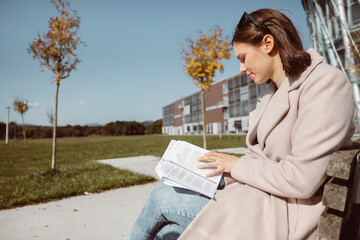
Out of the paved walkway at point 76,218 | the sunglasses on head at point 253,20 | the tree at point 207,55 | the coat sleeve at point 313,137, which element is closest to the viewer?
the coat sleeve at point 313,137

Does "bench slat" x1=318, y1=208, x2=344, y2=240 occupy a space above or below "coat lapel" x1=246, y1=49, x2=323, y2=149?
below

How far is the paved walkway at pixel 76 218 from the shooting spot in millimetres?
2781

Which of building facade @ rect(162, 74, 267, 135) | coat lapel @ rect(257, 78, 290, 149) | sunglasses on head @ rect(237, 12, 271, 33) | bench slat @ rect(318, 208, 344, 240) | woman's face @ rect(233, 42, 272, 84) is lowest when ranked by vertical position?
bench slat @ rect(318, 208, 344, 240)

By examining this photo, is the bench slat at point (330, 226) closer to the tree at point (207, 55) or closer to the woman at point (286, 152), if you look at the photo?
the woman at point (286, 152)

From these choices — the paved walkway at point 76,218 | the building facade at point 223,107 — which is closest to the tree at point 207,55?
the paved walkway at point 76,218

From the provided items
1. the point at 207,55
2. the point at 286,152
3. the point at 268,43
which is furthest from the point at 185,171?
the point at 207,55

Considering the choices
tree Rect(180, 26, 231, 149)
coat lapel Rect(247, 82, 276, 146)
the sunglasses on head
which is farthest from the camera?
tree Rect(180, 26, 231, 149)

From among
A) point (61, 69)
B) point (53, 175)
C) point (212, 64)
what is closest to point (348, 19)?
point (212, 64)

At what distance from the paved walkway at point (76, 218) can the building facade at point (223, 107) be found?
2902 cm

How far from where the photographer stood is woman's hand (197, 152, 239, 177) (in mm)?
1429

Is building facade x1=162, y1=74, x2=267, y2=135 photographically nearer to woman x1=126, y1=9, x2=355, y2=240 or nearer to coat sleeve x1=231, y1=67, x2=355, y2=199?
woman x1=126, y1=9, x2=355, y2=240

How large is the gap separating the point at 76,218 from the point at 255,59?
9.87ft

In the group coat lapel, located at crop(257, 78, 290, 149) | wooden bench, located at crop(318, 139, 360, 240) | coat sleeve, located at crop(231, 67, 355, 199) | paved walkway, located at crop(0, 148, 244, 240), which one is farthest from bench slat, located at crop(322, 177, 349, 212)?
paved walkway, located at crop(0, 148, 244, 240)

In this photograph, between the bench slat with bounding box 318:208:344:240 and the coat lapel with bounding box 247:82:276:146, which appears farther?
the coat lapel with bounding box 247:82:276:146
